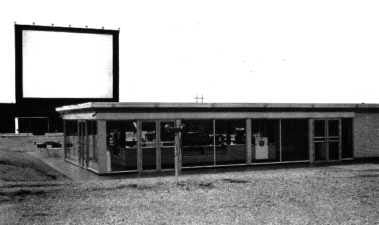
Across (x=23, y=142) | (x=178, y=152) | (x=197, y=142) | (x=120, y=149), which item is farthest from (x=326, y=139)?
(x=23, y=142)

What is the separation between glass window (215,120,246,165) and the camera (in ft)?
76.6

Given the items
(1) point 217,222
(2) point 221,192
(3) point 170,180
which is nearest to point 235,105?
(3) point 170,180

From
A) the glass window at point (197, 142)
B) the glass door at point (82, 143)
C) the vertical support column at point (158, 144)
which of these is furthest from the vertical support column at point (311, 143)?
the glass door at point (82, 143)

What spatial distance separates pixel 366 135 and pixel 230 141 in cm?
700

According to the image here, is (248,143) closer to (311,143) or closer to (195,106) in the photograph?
(195,106)

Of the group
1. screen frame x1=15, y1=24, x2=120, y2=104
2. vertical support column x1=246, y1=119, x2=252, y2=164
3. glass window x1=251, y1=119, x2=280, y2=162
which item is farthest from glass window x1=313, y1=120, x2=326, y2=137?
screen frame x1=15, y1=24, x2=120, y2=104

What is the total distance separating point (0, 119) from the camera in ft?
209

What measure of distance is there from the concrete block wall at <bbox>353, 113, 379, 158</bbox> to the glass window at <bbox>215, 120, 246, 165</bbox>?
575cm

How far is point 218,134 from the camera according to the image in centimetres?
2452

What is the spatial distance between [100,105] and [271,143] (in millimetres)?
9898

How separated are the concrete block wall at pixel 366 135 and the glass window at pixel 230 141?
5747 mm

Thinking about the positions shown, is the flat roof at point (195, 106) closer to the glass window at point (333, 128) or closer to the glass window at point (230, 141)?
the glass window at point (333, 128)

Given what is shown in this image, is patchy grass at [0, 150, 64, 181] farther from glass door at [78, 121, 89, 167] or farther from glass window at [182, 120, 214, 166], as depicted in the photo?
glass window at [182, 120, 214, 166]

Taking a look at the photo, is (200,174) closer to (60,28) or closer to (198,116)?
(198,116)
